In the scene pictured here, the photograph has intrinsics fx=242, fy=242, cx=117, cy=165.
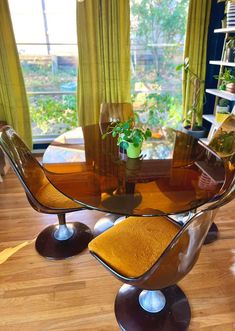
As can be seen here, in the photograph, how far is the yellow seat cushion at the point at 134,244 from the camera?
3.84ft

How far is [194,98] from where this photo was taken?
3.21 metres

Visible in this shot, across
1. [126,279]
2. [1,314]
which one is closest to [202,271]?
[126,279]

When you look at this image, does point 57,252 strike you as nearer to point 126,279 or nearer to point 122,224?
point 122,224

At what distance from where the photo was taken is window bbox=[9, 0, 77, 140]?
3.03 meters

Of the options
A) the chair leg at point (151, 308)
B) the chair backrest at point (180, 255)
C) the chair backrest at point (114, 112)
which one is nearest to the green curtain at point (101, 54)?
the chair backrest at point (114, 112)

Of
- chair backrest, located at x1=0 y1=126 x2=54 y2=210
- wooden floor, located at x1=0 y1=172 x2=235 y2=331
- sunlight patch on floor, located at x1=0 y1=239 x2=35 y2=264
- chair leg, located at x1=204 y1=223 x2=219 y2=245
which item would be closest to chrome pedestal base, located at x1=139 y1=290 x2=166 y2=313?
wooden floor, located at x1=0 y1=172 x2=235 y2=331

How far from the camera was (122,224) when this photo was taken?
142 centimetres

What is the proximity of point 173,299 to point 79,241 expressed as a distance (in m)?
0.81

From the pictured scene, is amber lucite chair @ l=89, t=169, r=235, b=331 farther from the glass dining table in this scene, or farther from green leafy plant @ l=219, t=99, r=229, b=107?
green leafy plant @ l=219, t=99, r=229, b=107

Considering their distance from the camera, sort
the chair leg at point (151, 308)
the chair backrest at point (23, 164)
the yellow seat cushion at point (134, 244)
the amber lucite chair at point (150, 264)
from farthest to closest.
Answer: the chair backrest at point (23, 164)
the chair leg at point (151, 308)
the yellow seat cushion at point (134, 244)
the amber lucite chair at point (150, 264)

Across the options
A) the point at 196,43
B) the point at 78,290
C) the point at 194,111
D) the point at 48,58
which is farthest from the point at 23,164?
the point at 196,43

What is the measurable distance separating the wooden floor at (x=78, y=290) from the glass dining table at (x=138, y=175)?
619 millimetres

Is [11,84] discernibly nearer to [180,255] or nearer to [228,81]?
[228,81]

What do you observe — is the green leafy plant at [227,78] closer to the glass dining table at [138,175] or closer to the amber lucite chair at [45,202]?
the glass dining table at [138,175]
